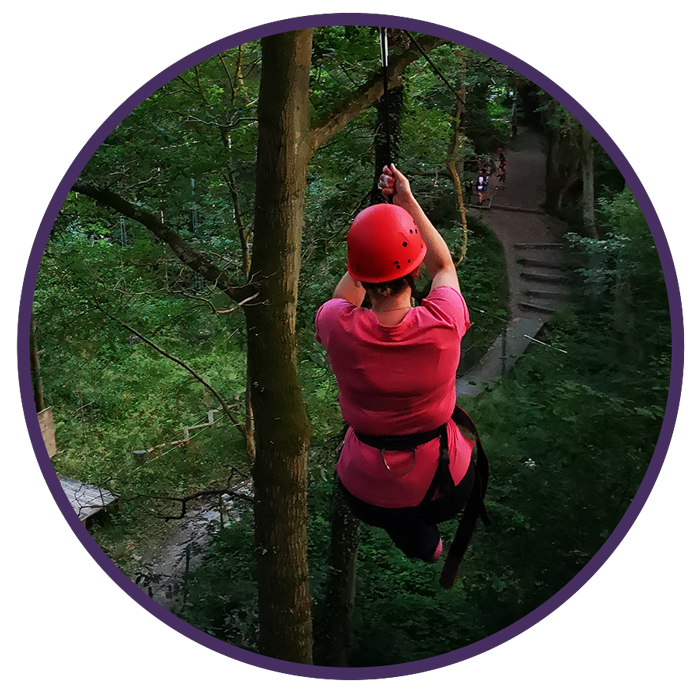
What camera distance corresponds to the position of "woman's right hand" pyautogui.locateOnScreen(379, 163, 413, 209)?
195 centimetres

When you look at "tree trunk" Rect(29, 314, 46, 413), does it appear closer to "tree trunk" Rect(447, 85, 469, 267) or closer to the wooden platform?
the wooden platform

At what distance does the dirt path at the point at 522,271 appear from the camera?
2.18 m

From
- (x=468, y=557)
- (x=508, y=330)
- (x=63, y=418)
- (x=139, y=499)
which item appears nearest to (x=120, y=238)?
(x=63, y=418)

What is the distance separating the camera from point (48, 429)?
2.38m

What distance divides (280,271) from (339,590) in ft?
3.26

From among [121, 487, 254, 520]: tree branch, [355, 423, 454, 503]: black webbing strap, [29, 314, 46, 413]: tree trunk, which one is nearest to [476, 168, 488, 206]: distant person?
[355, 423, 454, 503]: black webbing strap

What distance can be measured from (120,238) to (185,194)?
25 cm

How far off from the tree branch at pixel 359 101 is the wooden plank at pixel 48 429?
1.16 metres

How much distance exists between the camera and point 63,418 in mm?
2367

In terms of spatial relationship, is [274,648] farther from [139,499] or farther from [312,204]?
[312,204]

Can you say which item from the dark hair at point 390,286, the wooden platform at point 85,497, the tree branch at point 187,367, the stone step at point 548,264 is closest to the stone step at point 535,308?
the stone step at point 548,264

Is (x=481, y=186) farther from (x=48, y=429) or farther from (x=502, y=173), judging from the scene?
(x=48, y=429)

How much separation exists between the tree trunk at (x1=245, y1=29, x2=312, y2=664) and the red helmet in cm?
48

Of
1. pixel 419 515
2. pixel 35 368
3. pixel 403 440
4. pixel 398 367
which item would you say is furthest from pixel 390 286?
pixel 35 368
